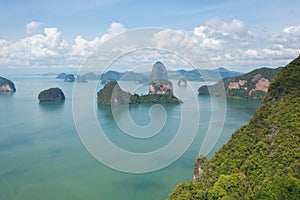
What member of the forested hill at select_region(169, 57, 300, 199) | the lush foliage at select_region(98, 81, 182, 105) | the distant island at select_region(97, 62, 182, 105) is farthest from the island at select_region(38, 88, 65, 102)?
the forested hill at select_region(169, 57, 300, 199)

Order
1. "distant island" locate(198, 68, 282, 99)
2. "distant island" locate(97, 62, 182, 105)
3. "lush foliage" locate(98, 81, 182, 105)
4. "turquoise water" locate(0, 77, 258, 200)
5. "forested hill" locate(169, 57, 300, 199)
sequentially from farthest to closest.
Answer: "distant island" locate(198, 68, 282, 99) < "lush foliage" locate(98, 81, 182, 105) < "distant island" locate(97, 62, 182, 105) < "turquoise water" locate(0, 77, 258, 200) < "forested hill" locate(169, 57, 300, 199)

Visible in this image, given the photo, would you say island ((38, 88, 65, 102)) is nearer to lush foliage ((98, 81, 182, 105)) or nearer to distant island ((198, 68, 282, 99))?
lush foliage ((98, 81, 182, 105))

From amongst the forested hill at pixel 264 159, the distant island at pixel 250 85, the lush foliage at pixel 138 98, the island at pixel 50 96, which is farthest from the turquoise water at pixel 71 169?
the distant island at pixel 250 85

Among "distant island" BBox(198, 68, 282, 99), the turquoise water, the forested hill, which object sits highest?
"distant island" BBox(198, 68, 282, 99)

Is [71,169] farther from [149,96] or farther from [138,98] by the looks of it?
[149,96]

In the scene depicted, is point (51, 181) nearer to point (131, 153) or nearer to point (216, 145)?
point (131, 153)

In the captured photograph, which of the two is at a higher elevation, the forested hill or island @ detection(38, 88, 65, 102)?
island @ detection(38, 88, 65, 102)

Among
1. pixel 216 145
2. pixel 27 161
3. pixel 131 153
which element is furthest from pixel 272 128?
pixel 27 161
